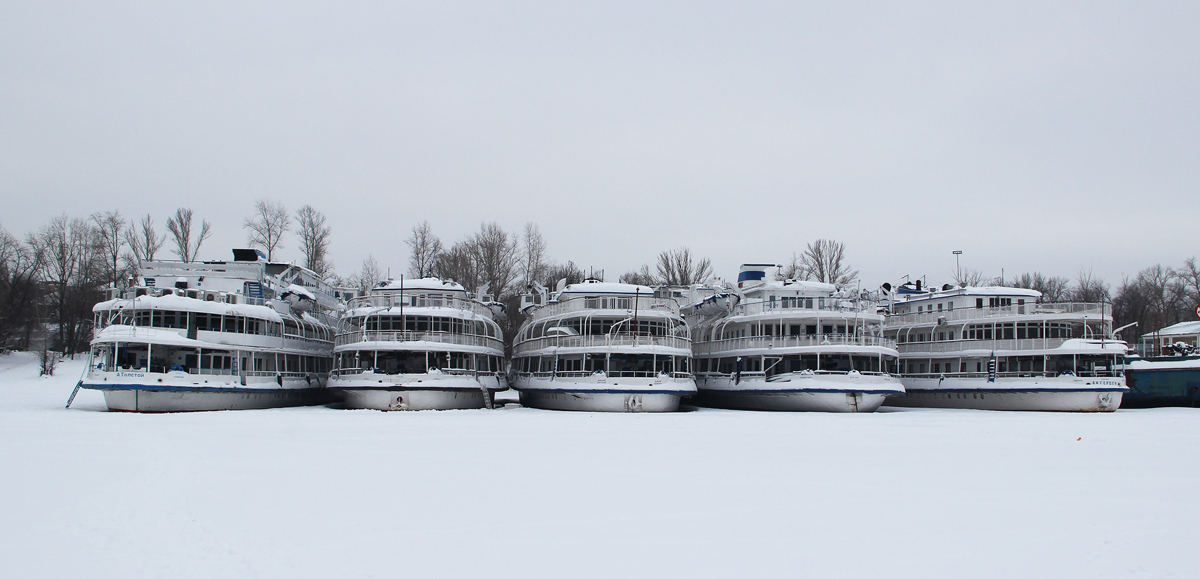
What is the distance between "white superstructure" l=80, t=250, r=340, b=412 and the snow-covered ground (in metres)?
12.1

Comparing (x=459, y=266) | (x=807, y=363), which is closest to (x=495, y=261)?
(x=459, y=266)

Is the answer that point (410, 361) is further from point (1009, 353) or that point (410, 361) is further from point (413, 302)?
point (1009, 353)

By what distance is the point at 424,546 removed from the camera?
11445 mm

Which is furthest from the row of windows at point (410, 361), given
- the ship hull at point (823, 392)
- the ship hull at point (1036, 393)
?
the ship hull at point (1036, 393)

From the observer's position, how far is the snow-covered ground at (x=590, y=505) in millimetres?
10805

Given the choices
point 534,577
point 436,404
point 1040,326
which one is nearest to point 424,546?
point 534,577

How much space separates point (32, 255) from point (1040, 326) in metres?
76.9

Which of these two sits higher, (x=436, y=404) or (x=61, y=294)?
(x=61, y=294)

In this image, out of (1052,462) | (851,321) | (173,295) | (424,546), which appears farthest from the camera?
(851,321)

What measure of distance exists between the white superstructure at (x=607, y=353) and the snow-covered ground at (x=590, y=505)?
50.6 ft

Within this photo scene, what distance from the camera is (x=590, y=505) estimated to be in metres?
14.1

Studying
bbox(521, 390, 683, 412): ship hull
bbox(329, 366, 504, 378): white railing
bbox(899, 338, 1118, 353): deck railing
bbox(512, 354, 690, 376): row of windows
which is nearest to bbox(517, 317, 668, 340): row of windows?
bbox(512, 354, 690, 376): row of windows

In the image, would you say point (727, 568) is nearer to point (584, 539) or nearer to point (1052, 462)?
point (584, 539)

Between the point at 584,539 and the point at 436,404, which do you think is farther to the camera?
the point at 436,404
